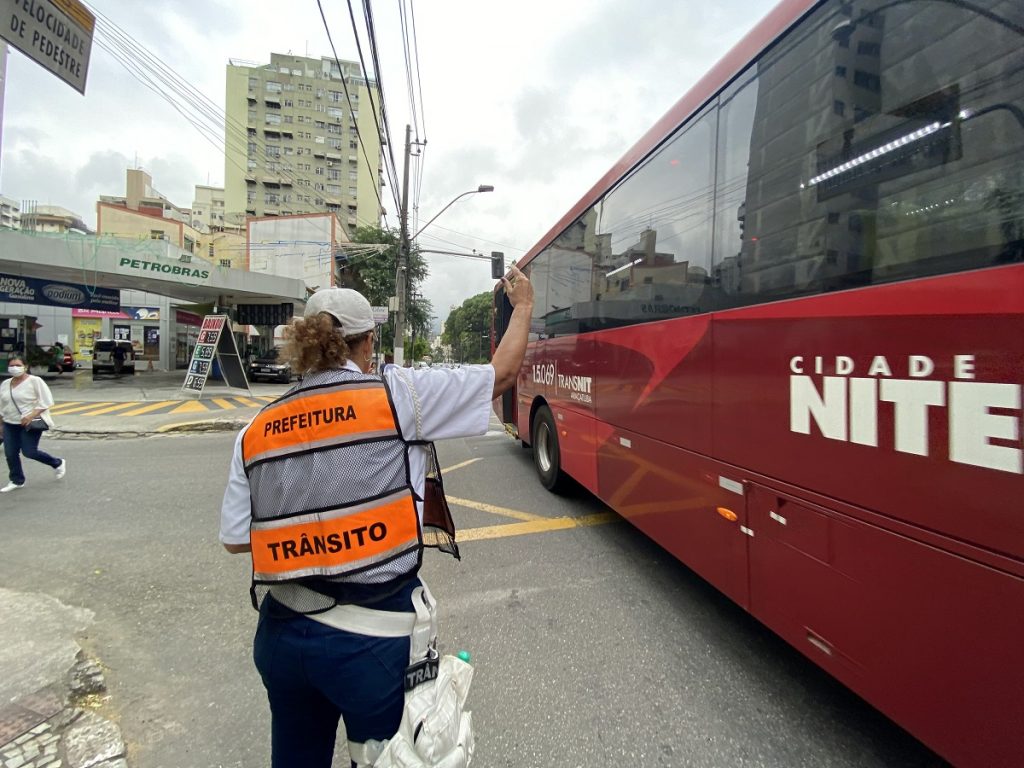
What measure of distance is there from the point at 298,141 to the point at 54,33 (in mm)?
78507

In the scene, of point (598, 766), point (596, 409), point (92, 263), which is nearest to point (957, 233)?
point (598, 766)

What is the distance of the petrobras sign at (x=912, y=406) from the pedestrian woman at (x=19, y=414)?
7.79 m

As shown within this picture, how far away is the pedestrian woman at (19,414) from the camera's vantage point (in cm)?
604

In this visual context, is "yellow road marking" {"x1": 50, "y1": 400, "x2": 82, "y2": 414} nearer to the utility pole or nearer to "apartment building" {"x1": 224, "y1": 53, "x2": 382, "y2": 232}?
the utility pole

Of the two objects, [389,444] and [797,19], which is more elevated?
[797,19]

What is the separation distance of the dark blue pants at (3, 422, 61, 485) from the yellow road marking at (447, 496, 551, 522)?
5.17m

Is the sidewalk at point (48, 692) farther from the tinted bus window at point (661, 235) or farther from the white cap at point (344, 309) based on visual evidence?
the tinted bus window at point (661, 235)

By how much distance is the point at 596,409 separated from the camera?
4586 mm

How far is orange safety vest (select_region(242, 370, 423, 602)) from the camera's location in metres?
1.25

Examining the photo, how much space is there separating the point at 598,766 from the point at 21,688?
275cm

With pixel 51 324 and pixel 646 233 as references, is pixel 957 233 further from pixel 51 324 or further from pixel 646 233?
pixel 51 324

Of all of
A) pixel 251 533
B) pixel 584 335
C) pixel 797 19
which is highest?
pixel 797 19

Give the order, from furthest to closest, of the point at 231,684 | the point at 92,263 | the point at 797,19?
the point at 92,263, the point at 231,684, the point at 797,19

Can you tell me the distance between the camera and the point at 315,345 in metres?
1.35
